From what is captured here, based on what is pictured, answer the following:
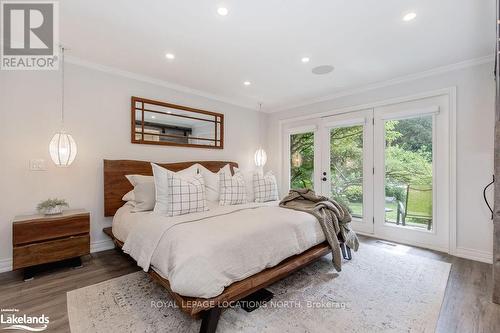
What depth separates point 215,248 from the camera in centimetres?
164

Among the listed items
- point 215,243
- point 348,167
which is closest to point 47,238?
point 215,243

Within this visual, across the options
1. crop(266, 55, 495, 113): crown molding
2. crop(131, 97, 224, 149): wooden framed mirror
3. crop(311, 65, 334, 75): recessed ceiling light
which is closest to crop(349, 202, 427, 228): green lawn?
crop(266, 55, 495, 113): crown molding

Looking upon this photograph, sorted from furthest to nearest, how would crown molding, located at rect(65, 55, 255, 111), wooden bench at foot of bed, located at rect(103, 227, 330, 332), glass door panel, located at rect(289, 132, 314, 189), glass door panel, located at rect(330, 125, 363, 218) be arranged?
glass door panel, located at rect(289, 132, 314, 189), glass door panel, located at rect(330, 125, 363, 218), crown molding, located at rect(65, 55, 255, 111), wooden bench at foot of bed, located at rect(103, 227, 330, 332)

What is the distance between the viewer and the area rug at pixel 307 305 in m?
1.65

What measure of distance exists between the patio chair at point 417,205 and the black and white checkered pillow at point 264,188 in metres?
1.97

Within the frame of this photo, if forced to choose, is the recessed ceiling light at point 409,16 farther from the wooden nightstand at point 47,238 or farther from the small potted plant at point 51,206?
the small potted plant at point 51,206

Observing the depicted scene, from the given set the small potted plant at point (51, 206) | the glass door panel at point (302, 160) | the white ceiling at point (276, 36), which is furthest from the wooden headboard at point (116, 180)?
the glass door panel at point (302, 160)

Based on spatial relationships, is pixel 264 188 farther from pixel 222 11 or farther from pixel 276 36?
pixel 222 11

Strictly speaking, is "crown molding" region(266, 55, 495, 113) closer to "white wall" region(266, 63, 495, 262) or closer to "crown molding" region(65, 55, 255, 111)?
"white wall" region(266, 63, 495, 262)

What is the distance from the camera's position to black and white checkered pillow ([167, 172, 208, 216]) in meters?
2.32

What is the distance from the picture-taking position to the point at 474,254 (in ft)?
9.25

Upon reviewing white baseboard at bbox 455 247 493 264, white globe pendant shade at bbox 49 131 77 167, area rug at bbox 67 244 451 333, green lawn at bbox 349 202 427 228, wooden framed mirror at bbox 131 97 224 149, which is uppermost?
wooden framed mirror at bbox 131 97 224 149

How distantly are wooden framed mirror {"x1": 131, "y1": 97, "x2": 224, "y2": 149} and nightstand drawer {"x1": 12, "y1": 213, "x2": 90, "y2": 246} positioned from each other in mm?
1293

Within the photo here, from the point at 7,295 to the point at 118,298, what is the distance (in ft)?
3.29
